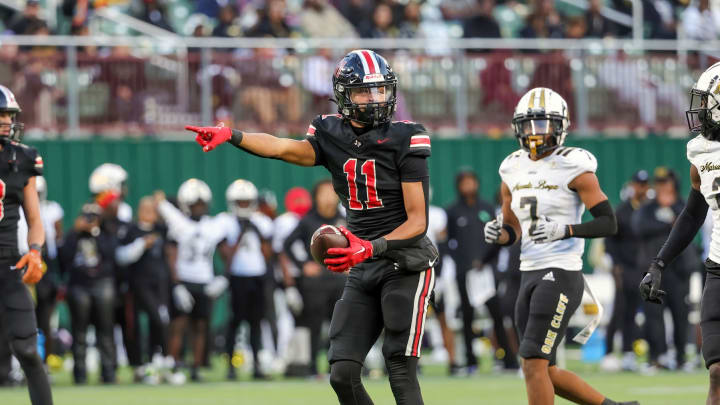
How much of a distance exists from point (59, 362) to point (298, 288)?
2726mm

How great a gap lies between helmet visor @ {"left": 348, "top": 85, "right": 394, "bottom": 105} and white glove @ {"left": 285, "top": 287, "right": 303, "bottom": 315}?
22.7ft

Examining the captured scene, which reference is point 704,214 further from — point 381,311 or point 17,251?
point 17,251

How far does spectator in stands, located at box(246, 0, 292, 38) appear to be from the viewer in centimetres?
1717

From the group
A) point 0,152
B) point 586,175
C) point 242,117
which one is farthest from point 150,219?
point 586,175

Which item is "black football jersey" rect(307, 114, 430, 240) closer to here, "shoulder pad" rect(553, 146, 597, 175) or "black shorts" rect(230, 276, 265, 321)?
"shoulder pad" rect(553, 146, 597, 175)

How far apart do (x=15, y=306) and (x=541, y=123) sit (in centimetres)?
340

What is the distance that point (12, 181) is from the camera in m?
8.23

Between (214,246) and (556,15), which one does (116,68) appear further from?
(556,15)

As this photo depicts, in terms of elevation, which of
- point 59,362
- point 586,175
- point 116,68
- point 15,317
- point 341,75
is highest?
point 116,68

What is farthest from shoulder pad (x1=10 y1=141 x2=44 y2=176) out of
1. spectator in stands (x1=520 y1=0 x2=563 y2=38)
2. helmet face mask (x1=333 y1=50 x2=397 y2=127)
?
spectator in stands (x1=520 y1=0 x2=563 y2=38)

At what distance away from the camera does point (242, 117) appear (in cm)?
1691

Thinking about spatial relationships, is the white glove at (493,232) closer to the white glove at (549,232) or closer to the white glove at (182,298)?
the white glove at (549,232)

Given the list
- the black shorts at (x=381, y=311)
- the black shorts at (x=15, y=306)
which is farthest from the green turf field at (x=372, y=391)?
the black shorts at (x=381, y=311)

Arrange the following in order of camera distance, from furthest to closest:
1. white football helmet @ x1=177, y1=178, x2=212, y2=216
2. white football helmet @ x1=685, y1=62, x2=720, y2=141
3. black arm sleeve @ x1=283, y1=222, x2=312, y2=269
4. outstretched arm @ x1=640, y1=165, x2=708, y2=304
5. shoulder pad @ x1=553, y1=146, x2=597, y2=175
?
white football helmet @ x1=177, y1=178, x2=212, y2=216 → black arm sleeve @ x1=283, y1=222, x2=312, y2=269 → shoulder pad @ x1=553, y1=146, x2=597, y2=175 → outstretched arm @ x1=640, y1=165, x2=708, y2=304 → white football helmet @ x1=685, y1=62, x2=720, y2=141
